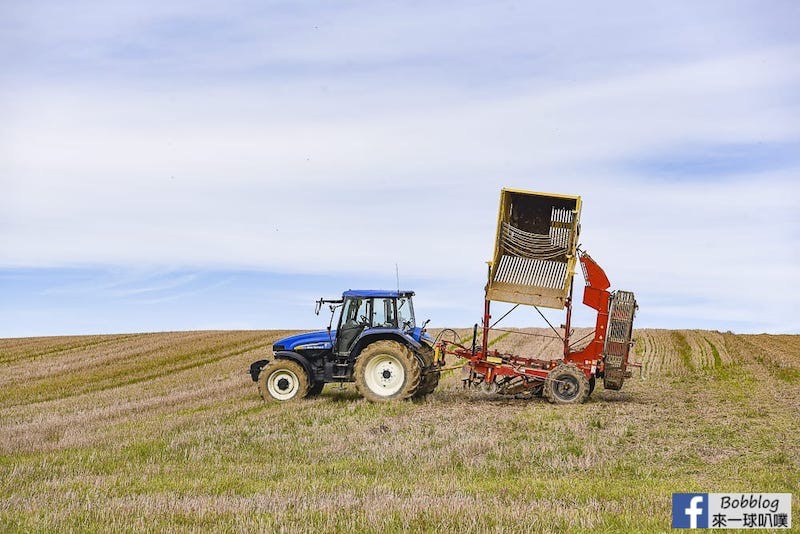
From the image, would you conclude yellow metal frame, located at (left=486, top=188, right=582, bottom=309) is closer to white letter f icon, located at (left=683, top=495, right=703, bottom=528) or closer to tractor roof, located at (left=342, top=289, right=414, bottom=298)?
tractor roof, located at (left=342, top=289, right=414, bottom=298)

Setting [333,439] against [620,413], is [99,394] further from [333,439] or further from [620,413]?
[620,413]

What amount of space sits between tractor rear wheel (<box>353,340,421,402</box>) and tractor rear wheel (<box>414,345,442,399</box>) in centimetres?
33

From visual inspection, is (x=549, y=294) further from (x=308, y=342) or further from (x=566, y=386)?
(x=308, y=342)

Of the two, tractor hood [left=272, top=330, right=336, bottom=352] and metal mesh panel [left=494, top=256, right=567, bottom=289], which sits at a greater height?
metal mesh panel [left=494, top=256, right=567, bottom=289]

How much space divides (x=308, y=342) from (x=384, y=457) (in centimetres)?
695

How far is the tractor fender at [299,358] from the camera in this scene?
17.2 meters

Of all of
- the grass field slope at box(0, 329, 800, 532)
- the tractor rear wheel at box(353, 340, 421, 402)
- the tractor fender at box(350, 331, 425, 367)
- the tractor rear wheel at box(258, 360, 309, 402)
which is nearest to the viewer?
the grass field slope at box(0, 329, 800, 532)

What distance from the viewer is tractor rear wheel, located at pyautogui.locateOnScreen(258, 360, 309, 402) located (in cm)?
1709

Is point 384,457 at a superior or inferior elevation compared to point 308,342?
inferior

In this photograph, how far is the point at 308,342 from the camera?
57.3ft

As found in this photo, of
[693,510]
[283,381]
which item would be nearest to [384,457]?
[693,510]

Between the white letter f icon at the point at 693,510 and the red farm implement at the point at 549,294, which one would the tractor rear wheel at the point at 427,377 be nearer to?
the red farm implement at the point at 549,294

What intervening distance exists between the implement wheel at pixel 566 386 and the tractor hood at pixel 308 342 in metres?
4.56

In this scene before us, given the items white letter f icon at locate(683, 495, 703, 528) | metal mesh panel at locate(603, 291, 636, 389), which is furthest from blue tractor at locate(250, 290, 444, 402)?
white letter f icon at locate(683, 495, 703, 528)
